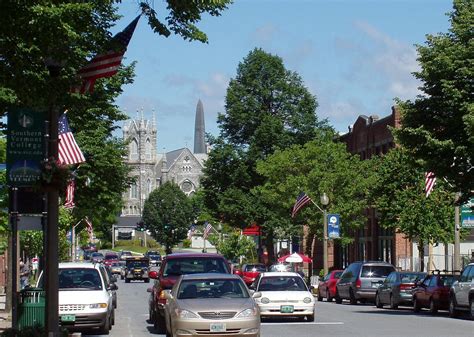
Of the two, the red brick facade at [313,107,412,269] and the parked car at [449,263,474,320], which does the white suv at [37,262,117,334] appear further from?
the red brick facade at [313,107,412,269]

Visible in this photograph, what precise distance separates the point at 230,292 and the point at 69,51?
764cm

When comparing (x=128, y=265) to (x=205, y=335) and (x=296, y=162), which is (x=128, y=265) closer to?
(x=296, y=162)

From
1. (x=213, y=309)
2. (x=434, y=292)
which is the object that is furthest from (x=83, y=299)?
(x=434, y=292)

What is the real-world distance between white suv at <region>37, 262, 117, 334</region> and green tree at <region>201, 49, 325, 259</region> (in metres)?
50.9

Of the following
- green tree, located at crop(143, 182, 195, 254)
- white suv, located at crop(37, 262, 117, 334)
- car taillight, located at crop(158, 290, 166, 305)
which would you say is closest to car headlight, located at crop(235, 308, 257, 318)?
car taillight, located at crop(158, 290, 166, 305)

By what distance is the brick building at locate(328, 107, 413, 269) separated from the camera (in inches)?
2589

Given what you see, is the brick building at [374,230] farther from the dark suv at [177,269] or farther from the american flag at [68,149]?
the american flag at [68,149]

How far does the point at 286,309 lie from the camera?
30.3m

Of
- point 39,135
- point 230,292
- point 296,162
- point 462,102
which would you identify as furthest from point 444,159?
point 296,162

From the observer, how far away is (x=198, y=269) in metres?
27.7

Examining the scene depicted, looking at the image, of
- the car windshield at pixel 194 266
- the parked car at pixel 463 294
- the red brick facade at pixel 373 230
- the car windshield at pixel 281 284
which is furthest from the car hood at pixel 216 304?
the red brick facade at pixel 373 230

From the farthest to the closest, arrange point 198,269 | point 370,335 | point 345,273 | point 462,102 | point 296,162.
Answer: point 296,162, point 345,273, point 462,102, point 198,269, point 370,335

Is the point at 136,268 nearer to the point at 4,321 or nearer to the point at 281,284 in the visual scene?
the point at 281,284

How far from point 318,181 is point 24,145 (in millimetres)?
48756
